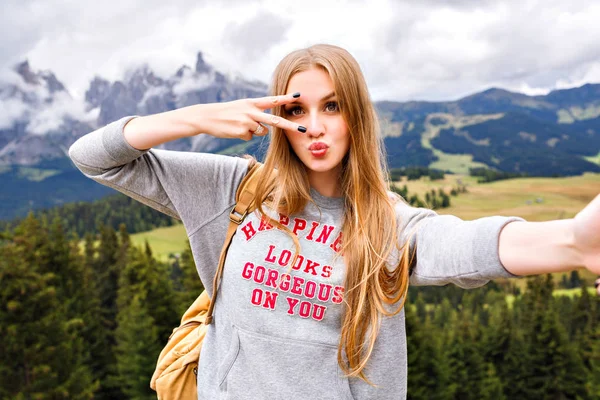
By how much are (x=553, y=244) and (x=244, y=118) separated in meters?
1.58

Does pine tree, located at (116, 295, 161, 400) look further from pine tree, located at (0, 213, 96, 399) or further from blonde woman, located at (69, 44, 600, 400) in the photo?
blonde woman, located at (69, 44, 600, 400)

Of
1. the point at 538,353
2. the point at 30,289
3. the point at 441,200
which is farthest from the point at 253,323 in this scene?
the point at 441,200

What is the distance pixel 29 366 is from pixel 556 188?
212 metres

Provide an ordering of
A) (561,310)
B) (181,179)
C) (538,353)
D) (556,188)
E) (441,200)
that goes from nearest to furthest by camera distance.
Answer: (181,179) < (538,353) < (561,310) < (441,200) < (556,188)

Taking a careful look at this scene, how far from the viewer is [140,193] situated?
2848 millimetres

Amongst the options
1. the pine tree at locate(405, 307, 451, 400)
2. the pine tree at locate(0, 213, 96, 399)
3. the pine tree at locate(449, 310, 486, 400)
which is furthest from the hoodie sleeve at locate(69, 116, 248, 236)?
the pine tree at locate(449, 310, 486, 400)

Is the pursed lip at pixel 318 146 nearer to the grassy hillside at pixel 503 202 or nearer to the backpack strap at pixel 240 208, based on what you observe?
the backpack strap at pixel 240 208

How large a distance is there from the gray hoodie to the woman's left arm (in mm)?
516

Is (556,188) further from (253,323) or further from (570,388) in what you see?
(253,323)

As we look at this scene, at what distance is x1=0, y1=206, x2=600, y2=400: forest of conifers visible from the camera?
1948 cm

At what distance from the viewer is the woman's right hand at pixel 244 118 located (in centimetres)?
256

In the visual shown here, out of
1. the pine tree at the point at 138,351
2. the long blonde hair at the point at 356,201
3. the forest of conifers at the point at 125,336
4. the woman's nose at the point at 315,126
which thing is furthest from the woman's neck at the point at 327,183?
the pine tree at the point at 138,351

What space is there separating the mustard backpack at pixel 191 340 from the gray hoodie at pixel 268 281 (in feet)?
0.18

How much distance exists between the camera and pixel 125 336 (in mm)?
28250
